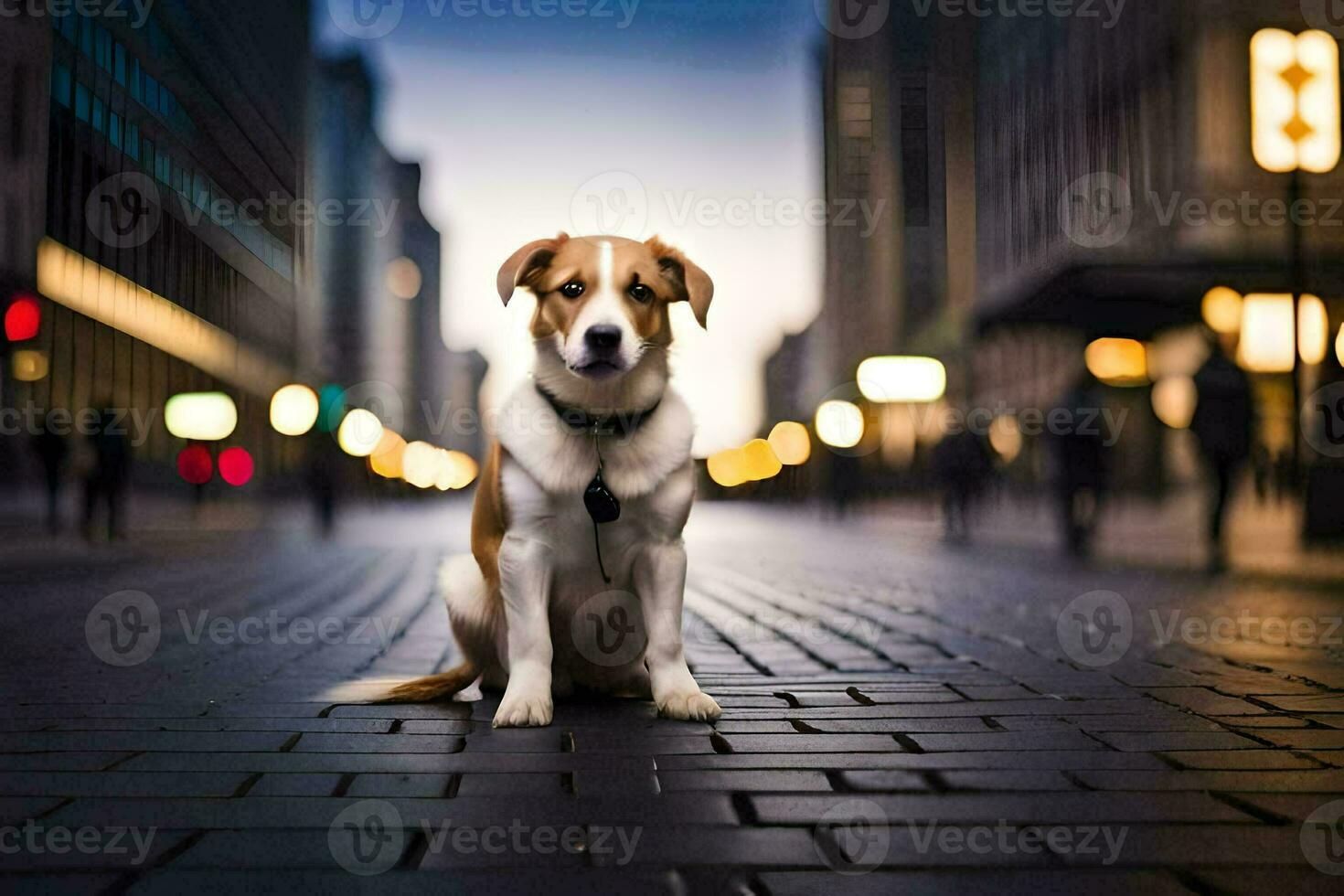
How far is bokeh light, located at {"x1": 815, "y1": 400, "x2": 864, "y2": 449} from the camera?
40.4 m

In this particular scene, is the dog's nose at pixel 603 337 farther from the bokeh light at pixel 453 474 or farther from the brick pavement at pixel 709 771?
the bokeh light at pixel 453 474

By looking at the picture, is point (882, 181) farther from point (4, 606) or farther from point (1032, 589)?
point (4, 606)

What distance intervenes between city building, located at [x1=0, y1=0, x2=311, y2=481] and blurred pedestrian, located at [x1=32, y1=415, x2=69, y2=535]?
326 inches

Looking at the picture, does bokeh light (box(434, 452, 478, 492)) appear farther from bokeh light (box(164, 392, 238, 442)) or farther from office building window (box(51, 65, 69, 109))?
office building window (box(51, 65, 69, 109))

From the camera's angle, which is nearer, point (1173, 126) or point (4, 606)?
point (4, 606)

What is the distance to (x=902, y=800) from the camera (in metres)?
2.82

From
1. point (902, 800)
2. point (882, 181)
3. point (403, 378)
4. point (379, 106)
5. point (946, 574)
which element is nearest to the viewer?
point (902, 800)

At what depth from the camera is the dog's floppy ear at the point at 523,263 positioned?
3.74m

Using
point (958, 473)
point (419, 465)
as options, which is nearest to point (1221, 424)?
point (958, 473)

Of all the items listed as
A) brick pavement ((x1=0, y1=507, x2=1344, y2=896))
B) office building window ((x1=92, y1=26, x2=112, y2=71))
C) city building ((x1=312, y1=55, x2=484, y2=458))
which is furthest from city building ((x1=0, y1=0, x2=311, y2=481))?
city building ((x1=312, y1=55, x2=484, y2=458))

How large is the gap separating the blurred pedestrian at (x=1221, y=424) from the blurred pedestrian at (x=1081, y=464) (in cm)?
111

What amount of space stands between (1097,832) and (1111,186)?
1263 centimetres

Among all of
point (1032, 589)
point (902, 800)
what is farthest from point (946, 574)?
point (902, 800)

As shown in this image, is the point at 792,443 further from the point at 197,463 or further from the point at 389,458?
the point at 197,463
